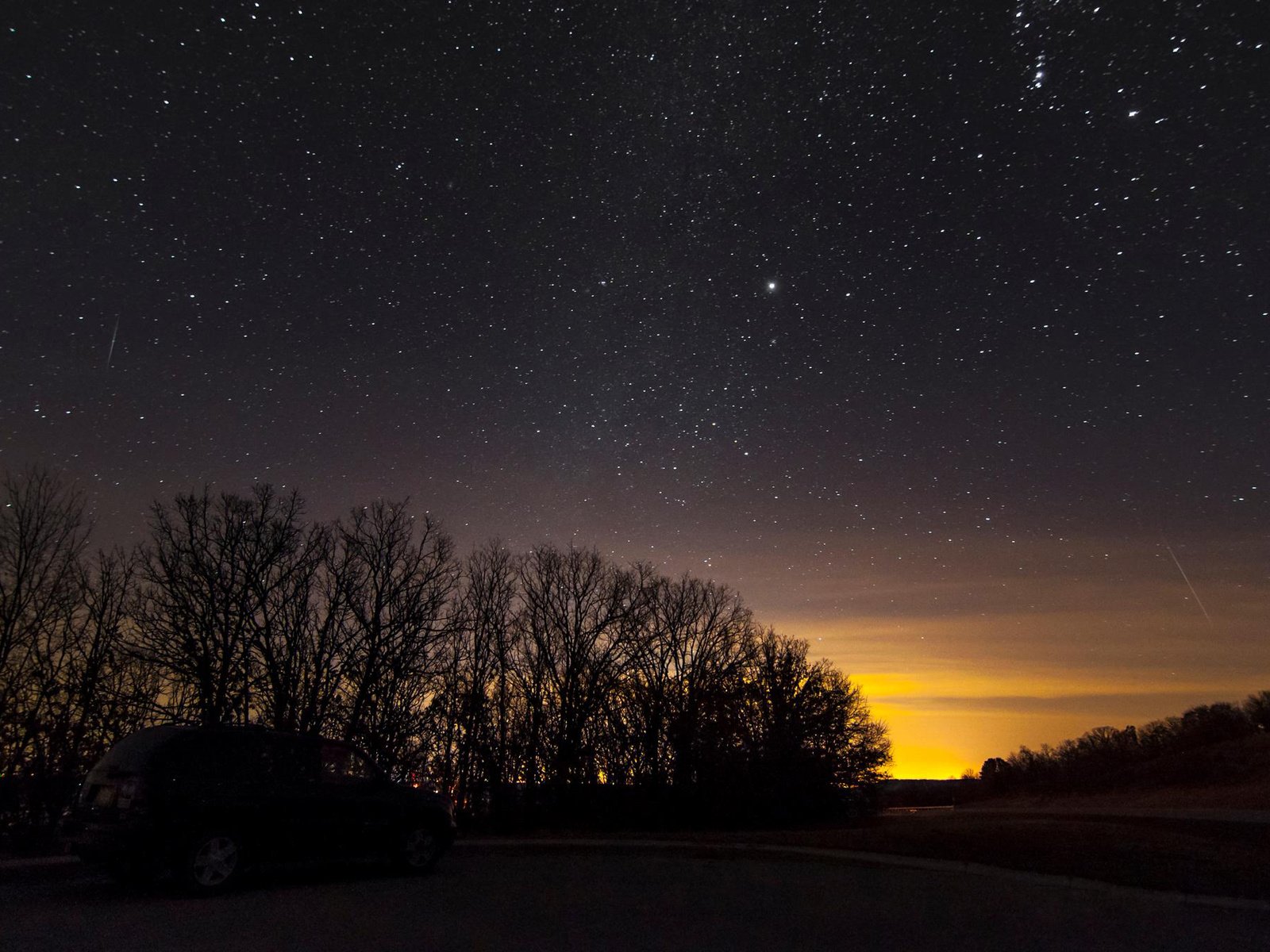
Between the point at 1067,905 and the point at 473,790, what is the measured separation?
27.8 meters

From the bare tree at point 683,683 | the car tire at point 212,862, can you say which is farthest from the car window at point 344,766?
the bare tree at point 683,683

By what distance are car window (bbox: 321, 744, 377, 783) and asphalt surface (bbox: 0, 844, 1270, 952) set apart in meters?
1.20

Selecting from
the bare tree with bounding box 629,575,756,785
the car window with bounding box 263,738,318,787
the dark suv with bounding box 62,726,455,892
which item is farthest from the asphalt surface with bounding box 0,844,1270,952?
the bare tree with bounding box 629,575,756,785

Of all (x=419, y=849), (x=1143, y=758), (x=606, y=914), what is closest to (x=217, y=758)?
(x=419, y=849)

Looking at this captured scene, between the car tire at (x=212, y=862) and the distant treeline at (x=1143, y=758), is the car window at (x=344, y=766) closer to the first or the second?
the car tire at (x=212, y=862)

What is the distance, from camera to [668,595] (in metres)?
52.6

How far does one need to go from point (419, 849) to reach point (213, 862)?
2.82 m

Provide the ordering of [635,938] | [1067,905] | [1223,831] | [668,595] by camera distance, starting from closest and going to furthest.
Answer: [635,938] < [1067,905] < [1223,831] < [668,595]

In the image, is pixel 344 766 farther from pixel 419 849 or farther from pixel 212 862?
pixel 212 862

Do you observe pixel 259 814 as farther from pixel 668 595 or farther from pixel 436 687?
pixel 668 595

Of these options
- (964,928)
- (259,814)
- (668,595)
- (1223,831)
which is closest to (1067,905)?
(964,928)

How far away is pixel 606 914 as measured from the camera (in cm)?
874

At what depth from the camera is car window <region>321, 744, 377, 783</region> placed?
1113cm

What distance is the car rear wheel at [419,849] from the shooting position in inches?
455
